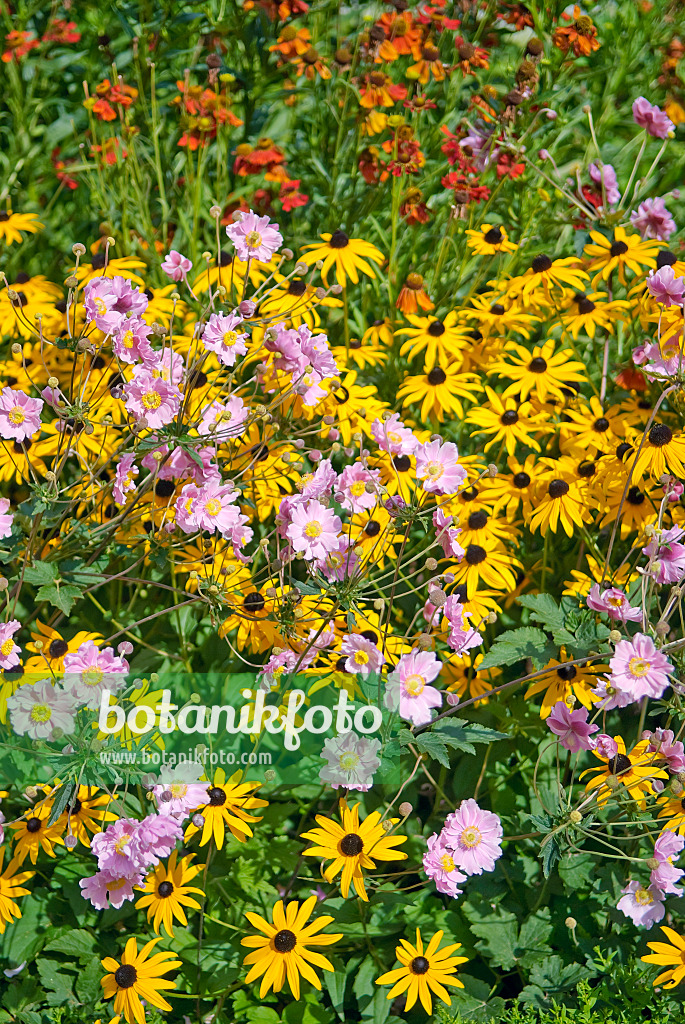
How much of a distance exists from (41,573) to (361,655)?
2.33 feet

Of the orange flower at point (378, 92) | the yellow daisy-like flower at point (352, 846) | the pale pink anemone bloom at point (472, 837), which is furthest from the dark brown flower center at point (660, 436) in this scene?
the orange flower at point (378, 92)

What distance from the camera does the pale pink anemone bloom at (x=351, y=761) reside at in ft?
6.15

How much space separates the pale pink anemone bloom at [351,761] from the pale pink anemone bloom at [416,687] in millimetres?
133

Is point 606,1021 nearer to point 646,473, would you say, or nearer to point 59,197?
point 646,473

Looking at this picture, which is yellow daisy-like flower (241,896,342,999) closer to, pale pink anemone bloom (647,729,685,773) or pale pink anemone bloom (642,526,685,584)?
pale pink anemone bloom (647,729,685,773)

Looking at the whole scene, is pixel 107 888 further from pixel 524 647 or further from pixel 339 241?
pixel 339 241

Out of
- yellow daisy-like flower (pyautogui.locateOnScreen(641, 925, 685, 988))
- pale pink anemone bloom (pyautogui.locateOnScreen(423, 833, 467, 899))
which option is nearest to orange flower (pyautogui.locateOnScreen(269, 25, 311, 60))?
pale pink anemone bloom (pyautogui.locateOnScreen(423, 833, 467, 899))

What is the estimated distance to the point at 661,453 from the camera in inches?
87.1

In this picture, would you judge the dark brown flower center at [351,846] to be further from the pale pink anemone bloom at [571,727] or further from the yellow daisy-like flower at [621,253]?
the yellow daisy-like flower at [621,253]

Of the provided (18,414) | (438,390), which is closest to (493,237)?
(438,390)

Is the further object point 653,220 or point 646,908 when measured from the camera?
point 653,220

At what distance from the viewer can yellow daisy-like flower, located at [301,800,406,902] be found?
192 centimetres

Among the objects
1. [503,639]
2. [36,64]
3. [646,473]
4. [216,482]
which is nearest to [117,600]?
[216,482]

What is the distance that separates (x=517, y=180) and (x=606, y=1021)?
263 cm
